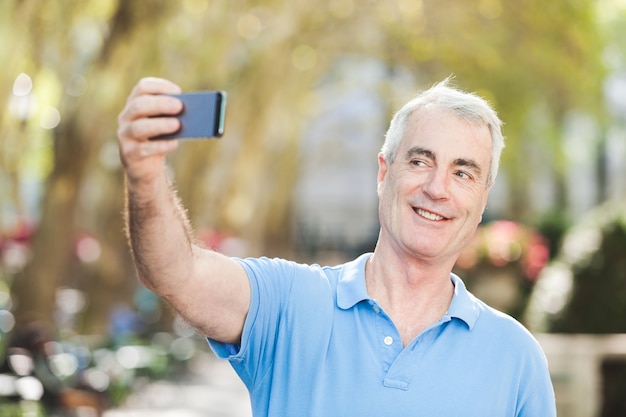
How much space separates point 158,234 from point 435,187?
789 millimetres

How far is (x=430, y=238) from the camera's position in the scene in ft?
9.64

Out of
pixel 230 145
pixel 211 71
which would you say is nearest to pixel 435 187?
pixel 211 71

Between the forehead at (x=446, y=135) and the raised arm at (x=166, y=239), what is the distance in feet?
2.04

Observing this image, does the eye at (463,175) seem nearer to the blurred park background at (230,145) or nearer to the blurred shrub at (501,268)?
the blurred park background at (230,145)

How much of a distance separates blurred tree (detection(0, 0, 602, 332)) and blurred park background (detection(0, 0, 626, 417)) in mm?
41

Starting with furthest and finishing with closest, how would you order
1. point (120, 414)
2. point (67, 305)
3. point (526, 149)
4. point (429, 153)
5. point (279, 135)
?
1. point (526, 149)
2. point (279, 135)
3. point (67, 305)
4. point (120, 414)
5. point (429, 153)

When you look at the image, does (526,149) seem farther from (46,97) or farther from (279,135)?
(46,97)

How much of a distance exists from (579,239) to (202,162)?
38.9 ft

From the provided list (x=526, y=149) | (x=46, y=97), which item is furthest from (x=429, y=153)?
(x=526, y=149)

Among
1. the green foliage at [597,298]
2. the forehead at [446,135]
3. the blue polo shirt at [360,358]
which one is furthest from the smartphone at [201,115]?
the green foliage at [597,298]

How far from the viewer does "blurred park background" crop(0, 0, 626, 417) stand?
1024 cm

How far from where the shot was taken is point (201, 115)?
7.41 feet

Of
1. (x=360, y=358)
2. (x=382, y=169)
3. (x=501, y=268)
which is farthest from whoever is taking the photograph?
(x=501, y=268)

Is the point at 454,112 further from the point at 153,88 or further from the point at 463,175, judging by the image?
the point at 153,88
